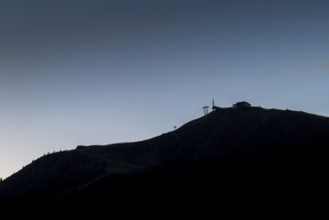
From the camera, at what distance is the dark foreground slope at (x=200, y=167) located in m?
132

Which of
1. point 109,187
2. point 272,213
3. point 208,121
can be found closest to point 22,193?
point 109,187

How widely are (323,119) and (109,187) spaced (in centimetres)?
7158

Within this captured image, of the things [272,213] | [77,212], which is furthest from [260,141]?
[77,212]

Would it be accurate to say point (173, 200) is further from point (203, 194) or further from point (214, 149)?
point (214, 149)

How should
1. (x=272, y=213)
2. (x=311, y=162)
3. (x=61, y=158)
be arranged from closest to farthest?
(x=272, y=213) < (x=311, y=162) < (x=61, y=158)

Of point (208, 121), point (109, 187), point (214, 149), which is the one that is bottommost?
point (109, 187)

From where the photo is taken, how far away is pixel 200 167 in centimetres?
15400

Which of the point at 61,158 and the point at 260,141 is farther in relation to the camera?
the point at 61,158

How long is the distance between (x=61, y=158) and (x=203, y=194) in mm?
63190

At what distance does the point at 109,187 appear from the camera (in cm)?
14688

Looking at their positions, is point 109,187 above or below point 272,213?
above

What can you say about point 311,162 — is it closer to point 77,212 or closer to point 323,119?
point 323,119

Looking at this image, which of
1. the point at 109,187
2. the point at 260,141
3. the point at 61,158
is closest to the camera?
the point at 109,187

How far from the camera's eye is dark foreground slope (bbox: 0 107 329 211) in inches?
5197
